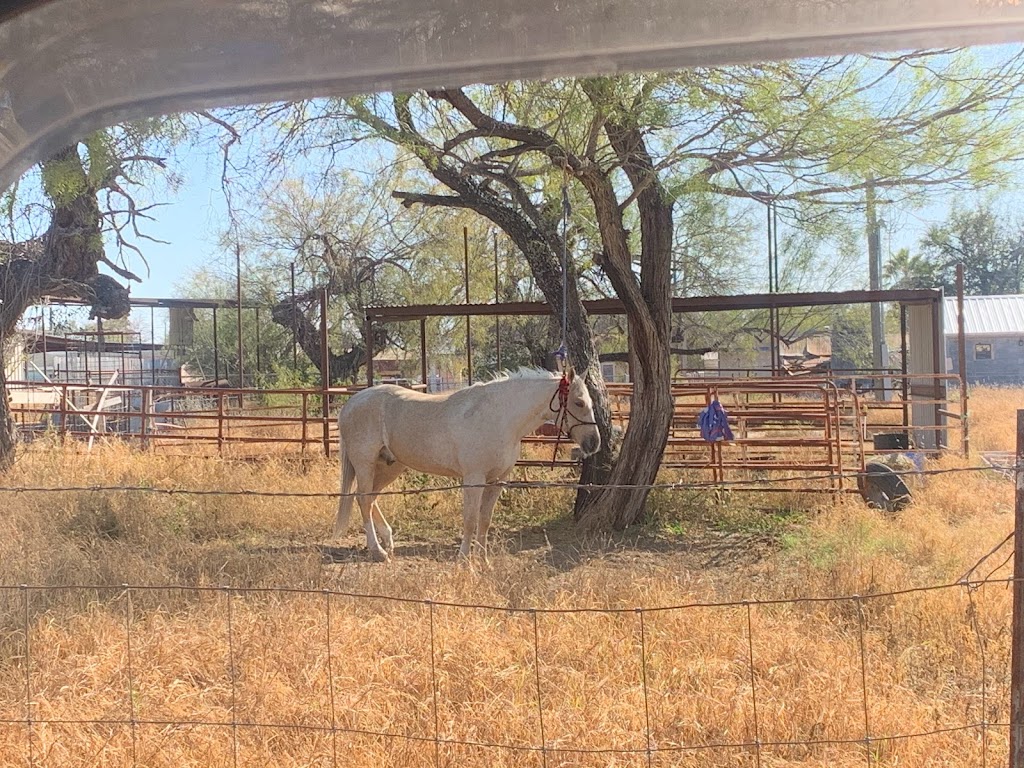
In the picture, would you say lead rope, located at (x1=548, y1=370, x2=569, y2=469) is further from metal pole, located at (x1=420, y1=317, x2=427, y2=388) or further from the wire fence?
metal pole, located at (x1=420, y1=317, x2=427, y2=388)

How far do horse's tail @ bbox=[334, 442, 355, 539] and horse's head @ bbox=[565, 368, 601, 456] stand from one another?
2.04 m

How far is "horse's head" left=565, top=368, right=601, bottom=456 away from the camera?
6.71 meters

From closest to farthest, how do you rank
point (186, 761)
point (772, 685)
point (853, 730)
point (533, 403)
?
point (186, 761), point (853, 730), point (772, 685), point (533, 403)

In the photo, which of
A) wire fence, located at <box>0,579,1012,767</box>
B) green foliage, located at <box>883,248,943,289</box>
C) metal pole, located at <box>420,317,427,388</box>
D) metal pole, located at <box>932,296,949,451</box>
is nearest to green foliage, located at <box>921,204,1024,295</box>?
green foliage, located at <box>883,248,943,289</box>

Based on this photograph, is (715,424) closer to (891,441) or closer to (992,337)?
(891,441)

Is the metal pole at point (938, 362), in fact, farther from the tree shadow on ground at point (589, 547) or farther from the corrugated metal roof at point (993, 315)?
the corrugated metal roof at point (993, 315)

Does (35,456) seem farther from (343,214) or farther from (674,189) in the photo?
(343,214)

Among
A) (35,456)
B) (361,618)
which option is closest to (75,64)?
(361,618)

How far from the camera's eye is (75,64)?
59.5 inches

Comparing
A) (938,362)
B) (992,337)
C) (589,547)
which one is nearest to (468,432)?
(589,547)

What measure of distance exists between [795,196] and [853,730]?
220 inches

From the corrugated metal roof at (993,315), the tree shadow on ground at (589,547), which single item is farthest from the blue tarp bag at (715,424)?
the corrugated metal roof at (993,315)

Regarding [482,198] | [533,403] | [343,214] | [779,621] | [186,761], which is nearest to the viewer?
[186,761]

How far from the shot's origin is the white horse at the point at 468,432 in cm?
673
